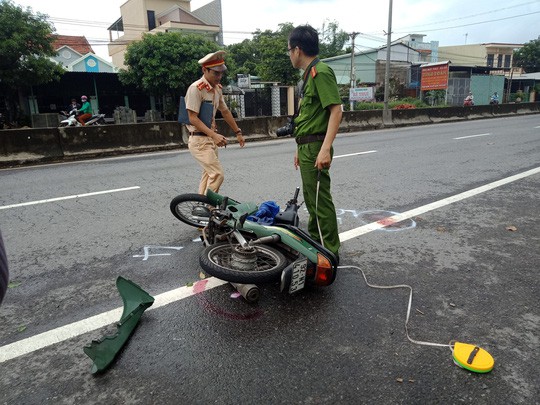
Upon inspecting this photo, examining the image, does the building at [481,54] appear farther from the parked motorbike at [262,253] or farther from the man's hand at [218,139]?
the parked motorbike at [262,253]

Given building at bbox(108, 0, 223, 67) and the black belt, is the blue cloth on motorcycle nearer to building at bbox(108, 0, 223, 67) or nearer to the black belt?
the black belt

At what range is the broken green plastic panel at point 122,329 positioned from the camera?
2199mm

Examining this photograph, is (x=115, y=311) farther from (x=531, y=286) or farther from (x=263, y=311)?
(x=531, y=286)

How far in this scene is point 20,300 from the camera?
2963mm

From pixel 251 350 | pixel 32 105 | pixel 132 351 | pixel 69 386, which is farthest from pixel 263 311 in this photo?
pixel 32 105

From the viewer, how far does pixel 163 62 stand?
2448 centimetres

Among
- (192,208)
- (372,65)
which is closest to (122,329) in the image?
(192,208)

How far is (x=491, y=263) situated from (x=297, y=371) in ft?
7.44

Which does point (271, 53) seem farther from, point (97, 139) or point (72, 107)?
point (97, 139)

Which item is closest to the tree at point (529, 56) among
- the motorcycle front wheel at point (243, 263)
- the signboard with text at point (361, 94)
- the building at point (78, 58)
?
the signboard with text at point (361, 94)

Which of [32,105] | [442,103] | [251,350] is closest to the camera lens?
[251,350]

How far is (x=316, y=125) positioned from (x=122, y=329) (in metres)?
2.06

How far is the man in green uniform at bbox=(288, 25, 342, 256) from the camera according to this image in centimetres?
309

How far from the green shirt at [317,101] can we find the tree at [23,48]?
69.6 feet
